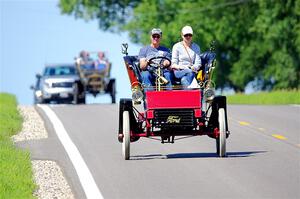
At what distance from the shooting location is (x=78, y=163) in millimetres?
17859

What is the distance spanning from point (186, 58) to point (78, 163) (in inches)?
120

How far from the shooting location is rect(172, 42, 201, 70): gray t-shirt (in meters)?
19.8

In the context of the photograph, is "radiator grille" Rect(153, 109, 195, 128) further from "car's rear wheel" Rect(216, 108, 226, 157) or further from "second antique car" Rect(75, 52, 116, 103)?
"second antique car" Rect(75, 52, 116, 103)

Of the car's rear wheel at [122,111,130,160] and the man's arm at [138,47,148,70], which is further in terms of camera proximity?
the man's arm at [138,47,148,70]

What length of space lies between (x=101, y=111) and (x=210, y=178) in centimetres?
1528

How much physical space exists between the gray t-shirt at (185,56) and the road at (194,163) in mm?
1453

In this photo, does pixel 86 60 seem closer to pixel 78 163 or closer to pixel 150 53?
pixel 150 53

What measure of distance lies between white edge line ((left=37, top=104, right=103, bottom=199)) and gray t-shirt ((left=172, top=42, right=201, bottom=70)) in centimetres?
222

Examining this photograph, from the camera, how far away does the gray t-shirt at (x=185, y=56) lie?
19812 mm

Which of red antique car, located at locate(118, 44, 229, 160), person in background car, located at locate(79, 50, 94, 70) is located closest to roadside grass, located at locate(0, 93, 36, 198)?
red antique car, located at locate(118, 44, 229, 160)

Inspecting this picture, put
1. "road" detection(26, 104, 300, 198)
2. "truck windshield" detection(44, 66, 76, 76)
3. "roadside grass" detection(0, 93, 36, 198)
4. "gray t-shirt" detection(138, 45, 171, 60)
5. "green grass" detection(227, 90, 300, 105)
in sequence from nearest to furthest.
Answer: "roadside grass" detection(0, 93, 36, 198) → "road" detection(26, 104, 300, 198) → "gray t-shirt" detection(138, 45, 171, 60) → "green grass" detection(227, 90, 300, 105) → "truck windshield" detection(44, 66, 76, 76)

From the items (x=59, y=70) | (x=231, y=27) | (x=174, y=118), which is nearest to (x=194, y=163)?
(x=174, y=118)

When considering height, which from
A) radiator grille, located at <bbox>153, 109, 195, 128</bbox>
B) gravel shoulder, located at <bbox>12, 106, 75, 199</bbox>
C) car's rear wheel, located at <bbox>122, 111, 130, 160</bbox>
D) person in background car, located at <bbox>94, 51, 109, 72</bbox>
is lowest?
gravel shoulder, located at <bbox>12, 106, 75, 199</bbox>

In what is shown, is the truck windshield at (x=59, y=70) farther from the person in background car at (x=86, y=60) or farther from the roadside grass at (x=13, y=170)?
the roadside grass at (x=13, y=170)
